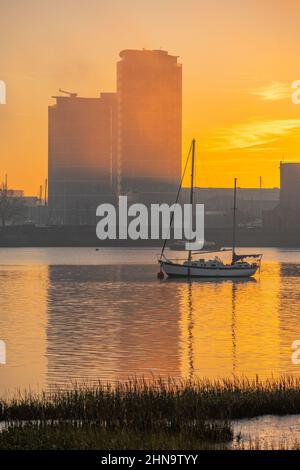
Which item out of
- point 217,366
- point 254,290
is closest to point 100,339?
point 217,366

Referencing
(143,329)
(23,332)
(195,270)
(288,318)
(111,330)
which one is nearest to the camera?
(23,332)

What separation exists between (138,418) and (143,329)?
46.5m

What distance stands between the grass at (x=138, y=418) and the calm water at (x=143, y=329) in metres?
14.4

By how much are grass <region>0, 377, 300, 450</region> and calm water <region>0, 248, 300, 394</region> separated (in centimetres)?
1441

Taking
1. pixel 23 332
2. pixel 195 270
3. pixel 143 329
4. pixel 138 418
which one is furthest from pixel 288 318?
pixel 138 418

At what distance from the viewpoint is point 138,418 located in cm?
2431

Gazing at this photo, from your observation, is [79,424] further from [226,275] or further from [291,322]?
[226,275]

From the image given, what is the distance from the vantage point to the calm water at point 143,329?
48031mm

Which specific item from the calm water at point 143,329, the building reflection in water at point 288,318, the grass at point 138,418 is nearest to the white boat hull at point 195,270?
the calm water at point 143,329

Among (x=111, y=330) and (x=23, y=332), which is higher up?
(x=111, y=330)

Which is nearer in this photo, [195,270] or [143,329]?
[143,329]

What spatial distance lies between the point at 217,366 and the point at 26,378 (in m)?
10.9

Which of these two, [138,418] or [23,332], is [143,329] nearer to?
[23,332]

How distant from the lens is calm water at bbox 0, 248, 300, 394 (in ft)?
158
